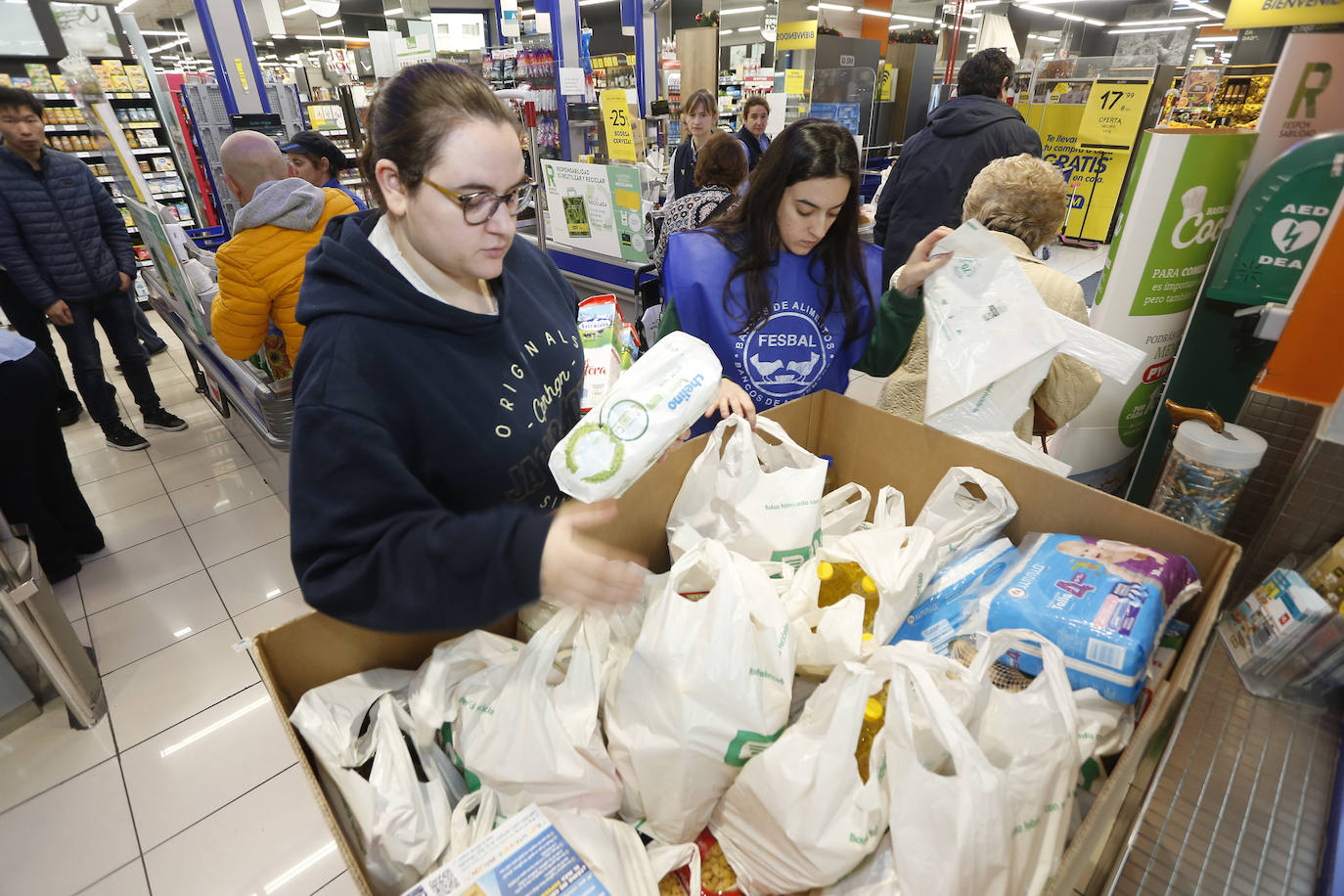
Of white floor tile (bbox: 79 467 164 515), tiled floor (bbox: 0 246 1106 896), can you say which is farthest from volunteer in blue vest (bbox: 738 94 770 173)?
white floor tile (bbox: 79 467 164 515)

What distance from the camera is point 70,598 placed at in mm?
2945

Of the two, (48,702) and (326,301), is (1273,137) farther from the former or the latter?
(48,702)

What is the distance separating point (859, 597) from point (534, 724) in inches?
20.9

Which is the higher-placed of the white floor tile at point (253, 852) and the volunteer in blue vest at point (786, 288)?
the volunteer in blue vest at point (786, 288)

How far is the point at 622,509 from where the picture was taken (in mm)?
1184

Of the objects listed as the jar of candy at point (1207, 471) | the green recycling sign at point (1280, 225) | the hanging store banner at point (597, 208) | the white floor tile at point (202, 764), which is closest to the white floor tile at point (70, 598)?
the white floor tile at point (202, 764)

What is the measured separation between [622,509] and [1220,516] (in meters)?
1.21

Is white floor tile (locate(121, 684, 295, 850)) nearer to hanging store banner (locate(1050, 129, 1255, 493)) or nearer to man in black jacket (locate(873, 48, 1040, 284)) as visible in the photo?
hanging store banner (locate(1050, 129, 1255, 493))

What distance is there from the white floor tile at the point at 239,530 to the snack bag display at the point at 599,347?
247 centimetres

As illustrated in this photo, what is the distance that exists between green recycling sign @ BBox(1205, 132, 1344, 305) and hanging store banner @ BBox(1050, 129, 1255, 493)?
10cm

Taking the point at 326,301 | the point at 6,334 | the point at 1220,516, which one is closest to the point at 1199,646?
the point at 1220,516

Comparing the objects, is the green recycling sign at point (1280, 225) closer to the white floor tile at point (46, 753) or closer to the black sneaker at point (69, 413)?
the white floor tile at point (46, 753)

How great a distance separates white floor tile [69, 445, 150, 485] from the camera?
3951 mm

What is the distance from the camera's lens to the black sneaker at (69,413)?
455cm
